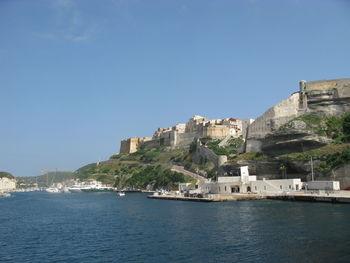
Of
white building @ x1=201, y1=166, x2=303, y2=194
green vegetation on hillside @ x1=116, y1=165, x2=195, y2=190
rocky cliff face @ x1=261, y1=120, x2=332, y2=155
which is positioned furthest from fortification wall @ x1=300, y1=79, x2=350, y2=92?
green vegetation on hillside @ x1=116, y1=165, x2=195, y2=190

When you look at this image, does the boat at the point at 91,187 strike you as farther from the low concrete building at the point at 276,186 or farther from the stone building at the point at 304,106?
the low concrete building at the point at 276,186

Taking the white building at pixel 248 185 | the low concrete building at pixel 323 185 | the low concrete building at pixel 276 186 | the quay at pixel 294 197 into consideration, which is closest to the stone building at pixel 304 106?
the white building at pixel 248 185

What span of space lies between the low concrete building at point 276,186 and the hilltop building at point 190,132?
145ft

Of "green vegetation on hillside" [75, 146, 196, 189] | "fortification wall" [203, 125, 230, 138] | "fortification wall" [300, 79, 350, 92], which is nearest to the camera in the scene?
"fortification wall" [300, 79, 350, 92]

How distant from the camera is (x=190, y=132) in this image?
118062 mm

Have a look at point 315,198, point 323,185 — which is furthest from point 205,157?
point 315,198

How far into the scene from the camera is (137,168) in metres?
111

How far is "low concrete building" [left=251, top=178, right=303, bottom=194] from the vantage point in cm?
5203

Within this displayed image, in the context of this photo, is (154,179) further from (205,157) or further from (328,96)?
(328,96)

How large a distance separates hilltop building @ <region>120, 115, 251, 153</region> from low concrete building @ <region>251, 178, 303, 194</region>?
145 feet

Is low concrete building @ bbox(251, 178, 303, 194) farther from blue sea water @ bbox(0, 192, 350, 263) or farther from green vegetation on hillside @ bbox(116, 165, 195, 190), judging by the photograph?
green vegetation on hillside @ bbox(116, 165, 195, 190)

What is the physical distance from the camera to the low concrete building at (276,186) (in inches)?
2048

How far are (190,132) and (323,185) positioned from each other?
236 feet

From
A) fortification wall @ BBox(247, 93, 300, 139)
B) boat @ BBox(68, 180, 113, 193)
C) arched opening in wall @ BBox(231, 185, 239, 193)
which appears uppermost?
fortification wall @ BBox(247, 93, 300, 139)
